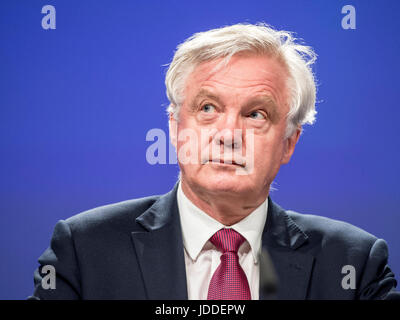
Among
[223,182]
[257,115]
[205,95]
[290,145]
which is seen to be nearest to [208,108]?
[205,95]

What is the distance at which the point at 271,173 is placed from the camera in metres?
2.41

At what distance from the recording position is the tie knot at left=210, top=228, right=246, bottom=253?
2308 mm

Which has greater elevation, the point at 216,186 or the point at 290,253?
the point at 216,186

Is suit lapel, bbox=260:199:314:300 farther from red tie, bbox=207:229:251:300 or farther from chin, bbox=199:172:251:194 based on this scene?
chin, bbox=199:172:251:194

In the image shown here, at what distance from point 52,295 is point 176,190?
25.6 inches

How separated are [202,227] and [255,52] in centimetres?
71

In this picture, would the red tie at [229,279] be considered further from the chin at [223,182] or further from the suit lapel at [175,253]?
the chin at [223,182]

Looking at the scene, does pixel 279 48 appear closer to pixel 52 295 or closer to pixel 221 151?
pixel 221 151

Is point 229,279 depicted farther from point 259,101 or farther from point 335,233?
point 259,101

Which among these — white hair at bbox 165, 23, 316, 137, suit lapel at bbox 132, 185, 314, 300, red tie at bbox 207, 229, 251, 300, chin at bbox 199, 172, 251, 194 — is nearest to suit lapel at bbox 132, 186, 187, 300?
suit lapel at bbox 132, 185, 314, 300

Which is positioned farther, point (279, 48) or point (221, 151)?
point (279, 48)

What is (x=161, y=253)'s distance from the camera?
7.37 ft

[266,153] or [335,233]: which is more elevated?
[266,153]
